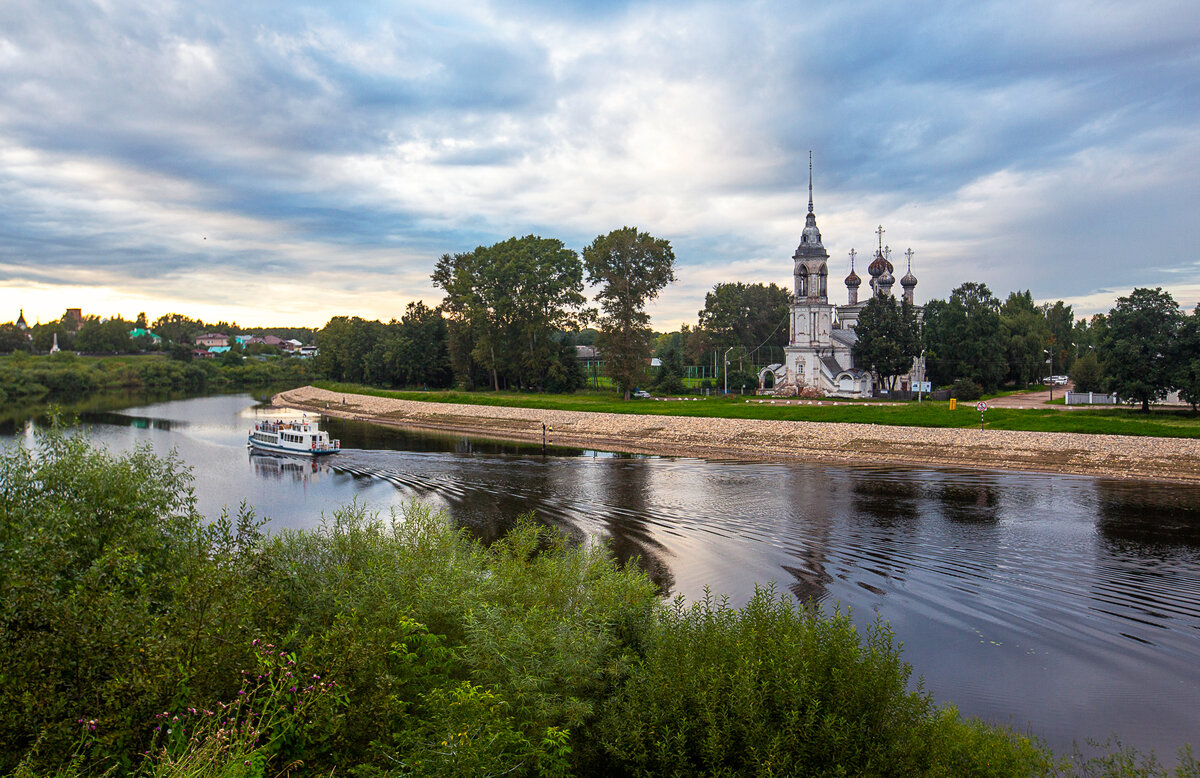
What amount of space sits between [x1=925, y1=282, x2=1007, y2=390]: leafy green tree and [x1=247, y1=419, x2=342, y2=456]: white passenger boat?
6207 cm

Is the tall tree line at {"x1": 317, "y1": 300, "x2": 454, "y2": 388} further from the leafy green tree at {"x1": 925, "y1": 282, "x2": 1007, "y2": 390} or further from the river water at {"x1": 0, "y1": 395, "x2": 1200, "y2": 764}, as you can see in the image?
the leafy green tree at {"x1": 925, "y1": 282, "x2": 1007, "y2": 390}

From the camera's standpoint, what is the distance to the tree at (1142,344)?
139ft

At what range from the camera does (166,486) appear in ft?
38.3

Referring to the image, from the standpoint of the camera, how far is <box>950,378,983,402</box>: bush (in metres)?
68.4

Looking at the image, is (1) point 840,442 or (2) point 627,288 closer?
(1) point 840,442

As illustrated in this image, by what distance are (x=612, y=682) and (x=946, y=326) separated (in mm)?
80237

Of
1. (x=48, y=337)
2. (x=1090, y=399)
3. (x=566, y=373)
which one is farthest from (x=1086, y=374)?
(x=48, y=337)

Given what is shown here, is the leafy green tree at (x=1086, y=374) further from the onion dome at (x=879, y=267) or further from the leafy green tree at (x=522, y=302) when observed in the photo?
the leafy green tree at (x=522, y=302)

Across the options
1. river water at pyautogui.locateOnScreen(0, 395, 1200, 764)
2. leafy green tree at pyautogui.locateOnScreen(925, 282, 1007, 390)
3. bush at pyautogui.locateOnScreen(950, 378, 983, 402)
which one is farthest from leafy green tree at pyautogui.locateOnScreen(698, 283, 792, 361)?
river water at pyautogui.locateOnScreen(0, 395, 1200, 764)

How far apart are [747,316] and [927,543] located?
83788 millimetres

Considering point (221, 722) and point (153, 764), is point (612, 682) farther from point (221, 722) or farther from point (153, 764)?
point (153, 764)

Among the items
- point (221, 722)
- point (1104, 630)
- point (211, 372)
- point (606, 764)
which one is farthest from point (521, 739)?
point (211, 372)

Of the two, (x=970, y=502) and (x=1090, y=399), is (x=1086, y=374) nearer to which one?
(x=1090, y=399)

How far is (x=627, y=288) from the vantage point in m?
66.2
